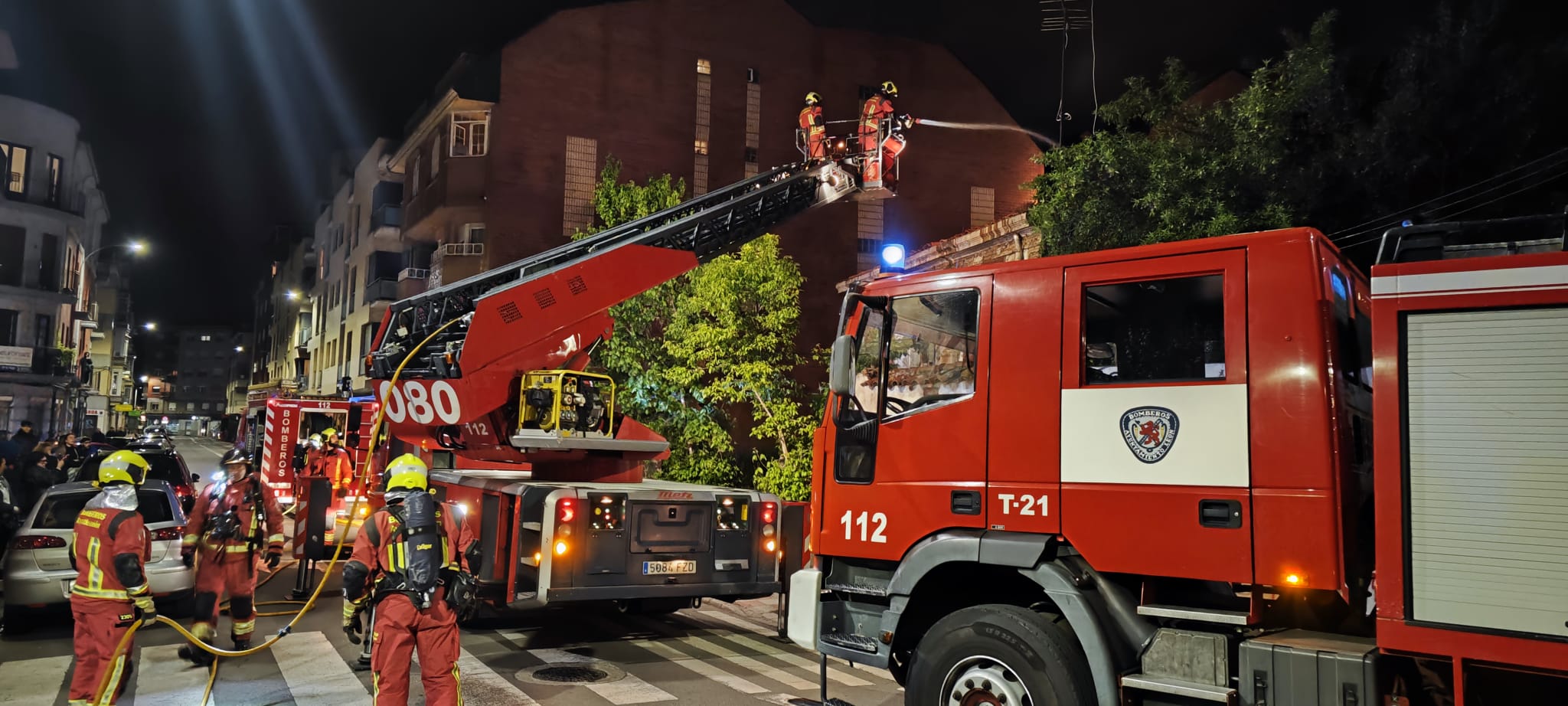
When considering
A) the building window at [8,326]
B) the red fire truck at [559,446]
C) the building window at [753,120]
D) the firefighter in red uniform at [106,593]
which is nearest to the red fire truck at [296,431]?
the red fire truck at [559,446]

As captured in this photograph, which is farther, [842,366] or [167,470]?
[167,470]

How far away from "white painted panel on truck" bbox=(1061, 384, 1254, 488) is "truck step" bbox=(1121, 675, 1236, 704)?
2.94ft

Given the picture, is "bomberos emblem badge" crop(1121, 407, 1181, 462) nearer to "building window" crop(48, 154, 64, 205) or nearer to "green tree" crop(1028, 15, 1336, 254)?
"green tree" crop(1028, 15, 1336, 254)

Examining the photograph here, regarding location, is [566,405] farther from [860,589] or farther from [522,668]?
[860,589]

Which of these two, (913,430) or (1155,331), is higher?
(1155,331)

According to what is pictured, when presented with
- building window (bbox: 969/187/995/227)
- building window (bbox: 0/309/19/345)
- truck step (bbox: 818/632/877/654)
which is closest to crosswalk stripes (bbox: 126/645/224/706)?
truck step (bbox: 818/632/877/654)

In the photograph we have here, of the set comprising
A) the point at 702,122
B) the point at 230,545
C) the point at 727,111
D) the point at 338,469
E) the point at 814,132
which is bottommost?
the point at 230,545

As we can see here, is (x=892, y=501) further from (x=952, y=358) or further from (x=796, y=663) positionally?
(x=796, y=663)

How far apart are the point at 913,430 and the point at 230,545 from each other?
6409 mm

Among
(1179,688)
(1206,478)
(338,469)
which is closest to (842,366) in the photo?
(1206,478)

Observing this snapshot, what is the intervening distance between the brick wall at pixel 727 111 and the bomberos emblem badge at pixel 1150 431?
23244 mm

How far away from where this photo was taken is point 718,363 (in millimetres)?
16844

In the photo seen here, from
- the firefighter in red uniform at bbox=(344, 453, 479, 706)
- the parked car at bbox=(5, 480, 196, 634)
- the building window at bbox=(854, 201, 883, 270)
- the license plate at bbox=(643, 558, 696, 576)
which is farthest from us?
the building window at bbox=(854, 201, 883, 270)

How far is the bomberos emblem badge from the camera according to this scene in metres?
4.71
